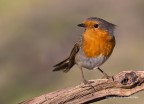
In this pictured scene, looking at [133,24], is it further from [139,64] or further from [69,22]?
[139,64]

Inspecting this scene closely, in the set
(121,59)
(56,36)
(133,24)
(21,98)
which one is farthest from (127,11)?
(21,98)

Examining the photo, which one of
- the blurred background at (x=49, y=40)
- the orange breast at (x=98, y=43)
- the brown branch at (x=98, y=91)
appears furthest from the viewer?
the blurred background at (x=49, y=40)

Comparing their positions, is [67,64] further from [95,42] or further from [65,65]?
[95,42]

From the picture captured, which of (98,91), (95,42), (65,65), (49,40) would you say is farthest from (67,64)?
(49,40)

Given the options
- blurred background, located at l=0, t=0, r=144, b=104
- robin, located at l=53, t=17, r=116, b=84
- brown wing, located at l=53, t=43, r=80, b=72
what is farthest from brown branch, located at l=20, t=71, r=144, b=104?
blurred background, located at l=0, t=0, r=144, b=104

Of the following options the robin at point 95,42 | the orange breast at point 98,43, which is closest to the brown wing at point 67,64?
the robin at point 95,42

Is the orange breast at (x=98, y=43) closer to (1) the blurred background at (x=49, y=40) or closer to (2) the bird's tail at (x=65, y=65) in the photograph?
(2) the bird's tail at (x=65, y=65)

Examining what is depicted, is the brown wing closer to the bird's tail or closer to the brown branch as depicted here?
the bird's tail
